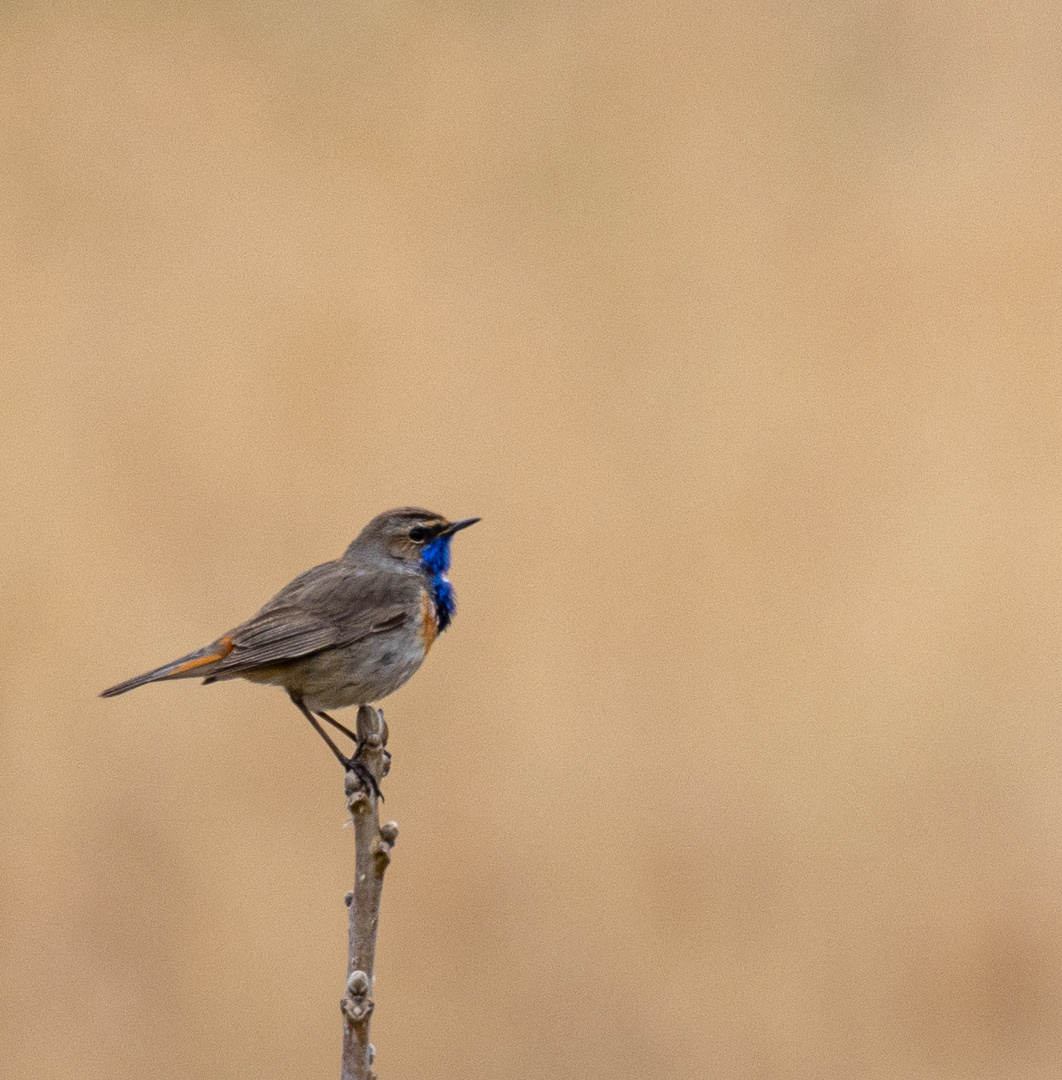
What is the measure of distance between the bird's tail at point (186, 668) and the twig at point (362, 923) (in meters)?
0.71

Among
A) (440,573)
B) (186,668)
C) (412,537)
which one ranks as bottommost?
(186,668)

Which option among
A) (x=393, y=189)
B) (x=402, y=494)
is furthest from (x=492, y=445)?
(x=393, y=189)

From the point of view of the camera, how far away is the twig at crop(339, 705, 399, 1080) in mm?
3316

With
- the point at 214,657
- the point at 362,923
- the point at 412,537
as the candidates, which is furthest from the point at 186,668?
the point at 362,923

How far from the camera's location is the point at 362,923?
11.5ft

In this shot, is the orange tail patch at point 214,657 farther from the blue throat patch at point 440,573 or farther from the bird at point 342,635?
the blue throat patch at point 440,573

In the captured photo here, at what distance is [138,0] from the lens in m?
9.35

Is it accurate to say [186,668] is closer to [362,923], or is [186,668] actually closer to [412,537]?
[412,537]

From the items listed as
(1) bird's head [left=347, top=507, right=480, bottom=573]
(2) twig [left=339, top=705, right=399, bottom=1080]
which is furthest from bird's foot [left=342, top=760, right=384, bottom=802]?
(1) bird's head [left=347, top=507, right=480, bottom=573]

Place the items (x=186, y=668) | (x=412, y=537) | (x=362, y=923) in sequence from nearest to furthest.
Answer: (x=362, y=923), (x=186, y=668), (x=412, y=537)

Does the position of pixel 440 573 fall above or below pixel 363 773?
above

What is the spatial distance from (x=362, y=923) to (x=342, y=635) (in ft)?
4.40

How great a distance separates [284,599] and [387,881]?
2904 mm

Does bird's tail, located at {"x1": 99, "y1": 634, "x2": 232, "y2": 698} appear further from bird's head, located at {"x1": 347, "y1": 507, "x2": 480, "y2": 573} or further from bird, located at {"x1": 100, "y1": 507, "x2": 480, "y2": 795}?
bird's head, located at {"x1": 347, "y1": 507, "x2": 480, "y2": 573}
